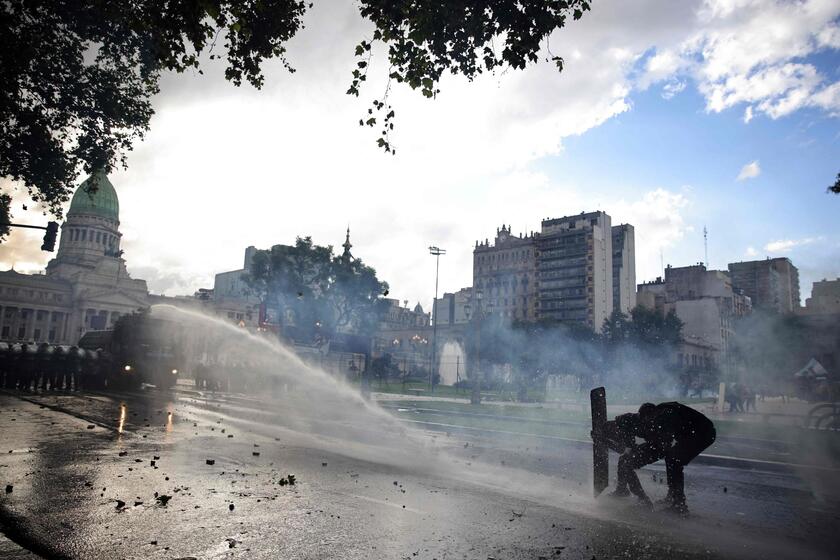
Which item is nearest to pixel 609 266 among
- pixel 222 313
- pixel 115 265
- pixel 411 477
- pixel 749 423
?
pixel 222 313

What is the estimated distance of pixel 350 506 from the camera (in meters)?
5.46

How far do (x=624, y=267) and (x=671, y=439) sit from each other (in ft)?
393

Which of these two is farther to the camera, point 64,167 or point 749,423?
point 749,423

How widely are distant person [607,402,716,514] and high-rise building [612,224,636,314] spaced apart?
115 meters

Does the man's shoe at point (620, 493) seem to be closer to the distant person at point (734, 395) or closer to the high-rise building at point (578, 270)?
the distant person at point (734, 395)

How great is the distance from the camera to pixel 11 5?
13.3 m

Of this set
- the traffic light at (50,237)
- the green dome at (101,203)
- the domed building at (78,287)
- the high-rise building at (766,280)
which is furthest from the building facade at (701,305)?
the green dome at (101,203)

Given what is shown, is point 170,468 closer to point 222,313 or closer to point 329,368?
point 329,368

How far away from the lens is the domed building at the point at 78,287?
98750 millimetres

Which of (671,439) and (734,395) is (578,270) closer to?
(734,395)

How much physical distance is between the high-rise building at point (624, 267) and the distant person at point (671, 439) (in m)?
115

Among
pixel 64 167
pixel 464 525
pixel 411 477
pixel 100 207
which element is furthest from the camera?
pixel 100 207

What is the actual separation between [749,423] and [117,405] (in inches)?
946

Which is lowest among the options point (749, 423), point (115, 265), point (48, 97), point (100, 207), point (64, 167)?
point (749, 423)
